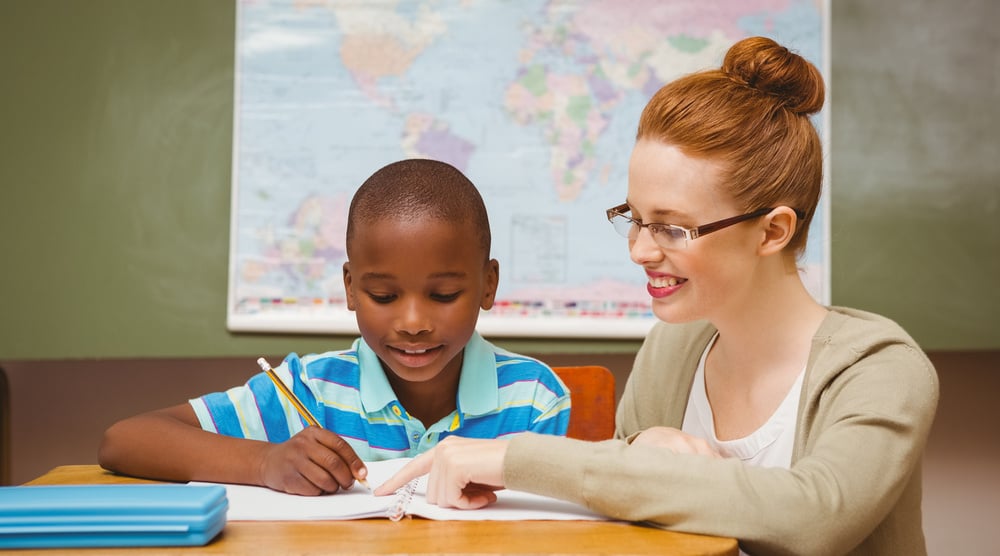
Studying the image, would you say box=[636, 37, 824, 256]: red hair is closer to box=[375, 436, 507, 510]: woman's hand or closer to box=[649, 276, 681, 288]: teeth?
box=[649, 276, 681, 288]: teeth

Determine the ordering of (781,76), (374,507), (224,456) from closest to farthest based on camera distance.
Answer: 1. (374,507)
2. (224,456)
3. (781,76)

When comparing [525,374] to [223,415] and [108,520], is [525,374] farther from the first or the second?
[108,520]

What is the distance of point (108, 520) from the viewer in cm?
81

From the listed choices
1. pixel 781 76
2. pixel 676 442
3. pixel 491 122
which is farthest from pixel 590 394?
pixel 491 122

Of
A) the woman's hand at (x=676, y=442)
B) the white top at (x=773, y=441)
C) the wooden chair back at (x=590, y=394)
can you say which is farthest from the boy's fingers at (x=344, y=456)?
the wooden chair back at (x=590, y=394)

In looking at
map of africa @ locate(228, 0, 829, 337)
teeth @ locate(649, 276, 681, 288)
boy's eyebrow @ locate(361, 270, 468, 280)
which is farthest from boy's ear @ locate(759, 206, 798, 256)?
map of africa @ locate(228, 0, 829, 337)

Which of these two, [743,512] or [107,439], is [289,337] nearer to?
[107,439]

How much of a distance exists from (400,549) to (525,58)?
2066mm

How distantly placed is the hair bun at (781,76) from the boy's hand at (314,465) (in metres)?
0.74

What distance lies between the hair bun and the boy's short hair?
1.36 ft

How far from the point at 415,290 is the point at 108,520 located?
18.7 inches

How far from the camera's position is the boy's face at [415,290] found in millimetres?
1172

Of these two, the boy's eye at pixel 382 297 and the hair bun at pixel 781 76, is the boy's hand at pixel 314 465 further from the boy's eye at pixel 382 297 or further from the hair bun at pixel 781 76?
the hair bun at pixel 781 76

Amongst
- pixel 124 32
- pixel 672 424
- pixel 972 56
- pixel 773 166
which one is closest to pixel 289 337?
pixel 124 32
